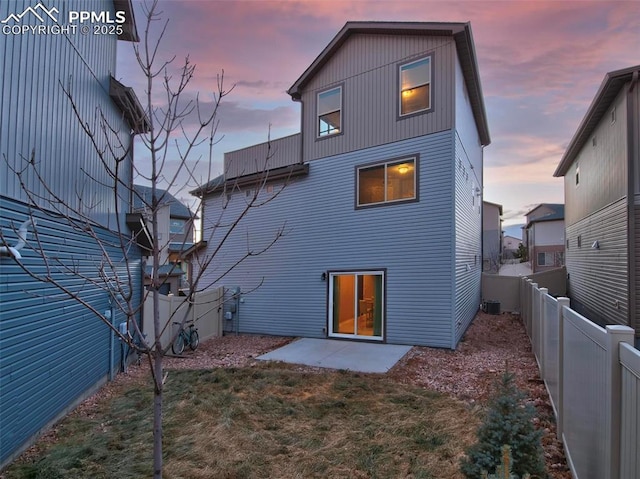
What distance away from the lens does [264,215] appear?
12.6 metres

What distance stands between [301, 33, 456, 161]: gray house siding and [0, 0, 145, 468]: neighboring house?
5.84 m

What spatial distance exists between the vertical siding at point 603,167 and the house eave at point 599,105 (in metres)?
0.17

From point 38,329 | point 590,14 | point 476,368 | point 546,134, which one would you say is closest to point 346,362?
point 476,368

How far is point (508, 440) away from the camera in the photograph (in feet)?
9.33

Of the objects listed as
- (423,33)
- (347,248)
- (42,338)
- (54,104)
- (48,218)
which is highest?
(423,33)

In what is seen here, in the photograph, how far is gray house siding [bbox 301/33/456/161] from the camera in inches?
381

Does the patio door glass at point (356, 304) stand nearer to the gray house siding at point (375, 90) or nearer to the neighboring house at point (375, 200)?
the neighboring house at point (375, 200)

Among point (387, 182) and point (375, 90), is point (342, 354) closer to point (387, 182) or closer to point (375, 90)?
point (387, 182)

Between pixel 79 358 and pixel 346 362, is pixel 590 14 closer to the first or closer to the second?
pixel 346 362

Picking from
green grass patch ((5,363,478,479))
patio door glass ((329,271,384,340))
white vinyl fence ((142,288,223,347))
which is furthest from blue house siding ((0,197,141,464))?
patio door glass ((329,271,384,340))

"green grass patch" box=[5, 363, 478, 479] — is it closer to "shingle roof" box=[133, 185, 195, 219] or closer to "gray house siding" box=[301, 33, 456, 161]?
"shingle roof" box=[133, 185, 195, 219]

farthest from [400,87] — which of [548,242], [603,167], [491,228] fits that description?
[491,228]

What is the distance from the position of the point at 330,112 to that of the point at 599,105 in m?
7.48

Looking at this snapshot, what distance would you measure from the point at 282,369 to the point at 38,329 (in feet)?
14.2
